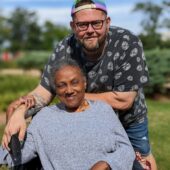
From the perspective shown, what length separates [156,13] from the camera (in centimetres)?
2945

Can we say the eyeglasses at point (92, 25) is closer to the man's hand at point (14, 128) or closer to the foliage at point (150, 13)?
the man's hand at point (14, 128)

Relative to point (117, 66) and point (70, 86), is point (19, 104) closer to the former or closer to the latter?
point (70, 86)

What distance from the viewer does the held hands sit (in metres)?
3.66

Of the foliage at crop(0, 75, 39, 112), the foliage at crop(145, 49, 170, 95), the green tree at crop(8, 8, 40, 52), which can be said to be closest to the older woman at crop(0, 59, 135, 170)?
the foliage at crop(0, 75, 39, 112)

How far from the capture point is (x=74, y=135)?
3.62 meters

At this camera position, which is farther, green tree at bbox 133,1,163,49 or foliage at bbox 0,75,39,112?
green tree at bbox 133,1,163,49

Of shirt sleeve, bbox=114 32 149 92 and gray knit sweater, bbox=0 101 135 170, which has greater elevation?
shirt sleeve, bbox=114 32 149 92

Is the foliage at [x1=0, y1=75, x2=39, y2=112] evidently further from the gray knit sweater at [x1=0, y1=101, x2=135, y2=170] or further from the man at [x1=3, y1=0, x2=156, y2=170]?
the gray knit sweater at [x1=0, y1=101, x2=135, y2=170]

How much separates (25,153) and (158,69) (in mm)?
13686

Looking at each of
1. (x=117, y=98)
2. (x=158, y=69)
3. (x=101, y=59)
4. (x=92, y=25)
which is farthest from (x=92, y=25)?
(x=158, y=69)

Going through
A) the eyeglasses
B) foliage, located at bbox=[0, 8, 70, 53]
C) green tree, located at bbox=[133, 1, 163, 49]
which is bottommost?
foliage, located at bbox=[0, 8, 70, 53]

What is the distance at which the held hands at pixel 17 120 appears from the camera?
366 centimetres

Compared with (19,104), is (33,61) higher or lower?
lower

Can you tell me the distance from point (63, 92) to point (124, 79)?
1.97ft
